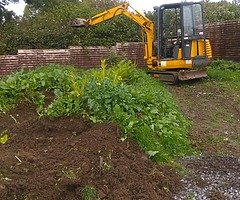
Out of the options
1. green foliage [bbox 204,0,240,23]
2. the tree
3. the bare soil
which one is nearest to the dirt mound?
the bare soil

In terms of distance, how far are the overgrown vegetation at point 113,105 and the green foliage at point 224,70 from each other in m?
4.47

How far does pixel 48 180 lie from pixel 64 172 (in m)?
0.29

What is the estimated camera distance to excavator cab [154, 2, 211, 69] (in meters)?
12.4

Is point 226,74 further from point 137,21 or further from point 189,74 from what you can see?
point 137,21

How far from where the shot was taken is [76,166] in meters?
5.71

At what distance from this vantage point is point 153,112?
783cm

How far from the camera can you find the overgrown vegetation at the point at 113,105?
703 cm

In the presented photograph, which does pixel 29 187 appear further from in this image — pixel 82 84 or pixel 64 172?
pixel 82 84

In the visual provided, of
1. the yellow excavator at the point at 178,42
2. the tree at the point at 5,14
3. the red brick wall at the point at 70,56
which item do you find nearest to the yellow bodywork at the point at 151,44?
the yellow excavator at the point at 178,42

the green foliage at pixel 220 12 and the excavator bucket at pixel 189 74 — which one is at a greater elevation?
the green foliage at pixel 220 12

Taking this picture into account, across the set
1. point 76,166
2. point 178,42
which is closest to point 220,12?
point 178,42

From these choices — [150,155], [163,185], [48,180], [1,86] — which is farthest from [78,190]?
[1,86]

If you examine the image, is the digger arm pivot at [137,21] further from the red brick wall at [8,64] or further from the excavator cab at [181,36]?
the red brick wall at [8,64]

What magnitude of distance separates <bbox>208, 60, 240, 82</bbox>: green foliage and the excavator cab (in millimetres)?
651
